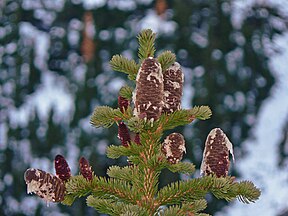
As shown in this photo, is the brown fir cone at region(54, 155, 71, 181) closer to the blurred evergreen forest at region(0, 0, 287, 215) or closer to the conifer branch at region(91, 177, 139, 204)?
the conifer branch at region(91, 177, 139, 204)

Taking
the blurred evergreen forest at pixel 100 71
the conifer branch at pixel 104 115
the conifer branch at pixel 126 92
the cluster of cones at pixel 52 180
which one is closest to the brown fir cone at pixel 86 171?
the cluster of cones at pixel 52 180

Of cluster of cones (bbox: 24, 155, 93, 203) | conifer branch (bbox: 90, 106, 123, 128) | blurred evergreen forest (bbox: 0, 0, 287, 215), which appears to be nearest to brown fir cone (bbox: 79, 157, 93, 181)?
cluster of cones (bbox: 24, 155, 93, 203)

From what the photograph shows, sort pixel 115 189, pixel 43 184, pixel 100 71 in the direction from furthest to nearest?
pixel 100 71, pixel 115 189, pixel 43 184

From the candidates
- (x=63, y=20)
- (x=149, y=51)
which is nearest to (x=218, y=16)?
(x=63, y=20)

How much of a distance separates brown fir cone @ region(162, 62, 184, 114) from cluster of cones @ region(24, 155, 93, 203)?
0.68 ft

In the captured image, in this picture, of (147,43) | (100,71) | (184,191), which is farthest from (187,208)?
(100,71)

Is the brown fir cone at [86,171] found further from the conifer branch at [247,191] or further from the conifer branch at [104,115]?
the conifer branch at [247,191]

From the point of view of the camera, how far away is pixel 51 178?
1.51m

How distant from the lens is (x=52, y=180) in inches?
59.8

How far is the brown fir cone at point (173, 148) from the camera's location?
1606mm

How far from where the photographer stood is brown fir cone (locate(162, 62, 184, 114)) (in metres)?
1.59

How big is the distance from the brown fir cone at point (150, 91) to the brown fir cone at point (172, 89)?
65 mm

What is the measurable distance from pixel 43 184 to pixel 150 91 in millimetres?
272

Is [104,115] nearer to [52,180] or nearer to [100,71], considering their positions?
[52,180]
